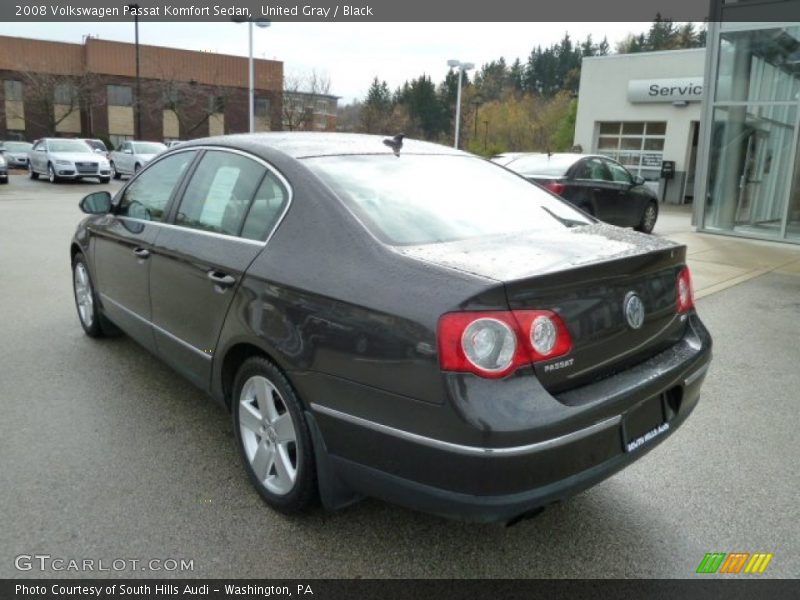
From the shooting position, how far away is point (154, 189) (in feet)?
13.4

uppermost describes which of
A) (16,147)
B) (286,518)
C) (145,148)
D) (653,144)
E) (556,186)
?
(653,144)

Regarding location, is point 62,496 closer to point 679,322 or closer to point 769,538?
point 679,322

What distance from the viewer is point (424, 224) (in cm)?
277

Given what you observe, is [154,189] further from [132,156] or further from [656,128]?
[132,156]

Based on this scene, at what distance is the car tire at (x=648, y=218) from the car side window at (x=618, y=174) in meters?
0.89

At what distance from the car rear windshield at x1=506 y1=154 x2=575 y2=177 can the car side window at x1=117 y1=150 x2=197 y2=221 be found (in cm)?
773

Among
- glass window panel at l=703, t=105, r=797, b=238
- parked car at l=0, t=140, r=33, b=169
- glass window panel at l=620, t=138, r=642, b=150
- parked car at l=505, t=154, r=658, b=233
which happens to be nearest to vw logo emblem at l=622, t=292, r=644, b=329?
parked car at l=505, t=154, r=658, b=233

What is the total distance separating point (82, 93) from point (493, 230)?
5391 centimetres

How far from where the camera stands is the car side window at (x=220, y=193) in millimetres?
3145

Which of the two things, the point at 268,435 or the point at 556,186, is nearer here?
the point at 268,435

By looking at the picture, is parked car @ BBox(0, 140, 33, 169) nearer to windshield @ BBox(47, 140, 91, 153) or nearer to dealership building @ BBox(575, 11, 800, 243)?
windshield @ BBox(47, 140, 91, 153)

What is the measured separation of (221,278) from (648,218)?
11864 millimetres

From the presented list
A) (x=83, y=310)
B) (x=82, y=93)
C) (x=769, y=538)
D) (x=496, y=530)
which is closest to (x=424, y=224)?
(x=496, y=530)

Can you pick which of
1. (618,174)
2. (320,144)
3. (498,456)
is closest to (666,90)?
(618,174)
